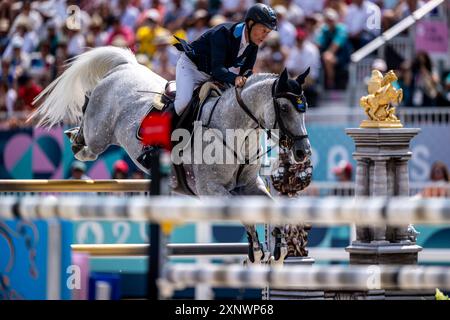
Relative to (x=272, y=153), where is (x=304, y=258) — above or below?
below

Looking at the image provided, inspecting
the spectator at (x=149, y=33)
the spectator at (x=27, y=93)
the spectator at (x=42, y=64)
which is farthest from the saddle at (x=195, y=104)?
the spectator at (x=42, y=64)

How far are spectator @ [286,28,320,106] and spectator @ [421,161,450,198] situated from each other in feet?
6.79

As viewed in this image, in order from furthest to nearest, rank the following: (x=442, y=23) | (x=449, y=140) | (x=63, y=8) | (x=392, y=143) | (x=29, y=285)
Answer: (x=63, y=8) → (x=442, y=23) → (x=449, y=140) → (x=392, y=143) → (x=29, y=285)

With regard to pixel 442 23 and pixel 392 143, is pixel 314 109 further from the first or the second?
pixel 392 143

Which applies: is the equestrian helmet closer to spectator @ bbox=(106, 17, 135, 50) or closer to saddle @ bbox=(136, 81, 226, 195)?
saddle @ bbox=(136, 81, 226, 195)

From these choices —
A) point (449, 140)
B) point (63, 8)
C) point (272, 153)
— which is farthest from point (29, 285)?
point (63, 8)

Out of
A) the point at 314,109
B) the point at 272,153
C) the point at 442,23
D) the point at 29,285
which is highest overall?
the point at 442,23

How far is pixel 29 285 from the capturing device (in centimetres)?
551

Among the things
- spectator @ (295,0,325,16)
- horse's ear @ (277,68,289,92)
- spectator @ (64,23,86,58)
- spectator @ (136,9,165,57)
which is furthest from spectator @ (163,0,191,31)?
horse's ear @ (277,68,289,92)

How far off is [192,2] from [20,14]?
276 centimetres

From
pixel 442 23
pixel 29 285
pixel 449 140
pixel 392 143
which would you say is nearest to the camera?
pixel 29 285

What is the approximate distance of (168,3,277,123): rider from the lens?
27.8 feet

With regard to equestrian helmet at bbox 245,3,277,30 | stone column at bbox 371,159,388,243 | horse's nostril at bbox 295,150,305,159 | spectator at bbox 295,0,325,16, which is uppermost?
spectator at bbox 295,0,325,16

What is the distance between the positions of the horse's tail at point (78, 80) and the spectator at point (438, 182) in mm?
3383
